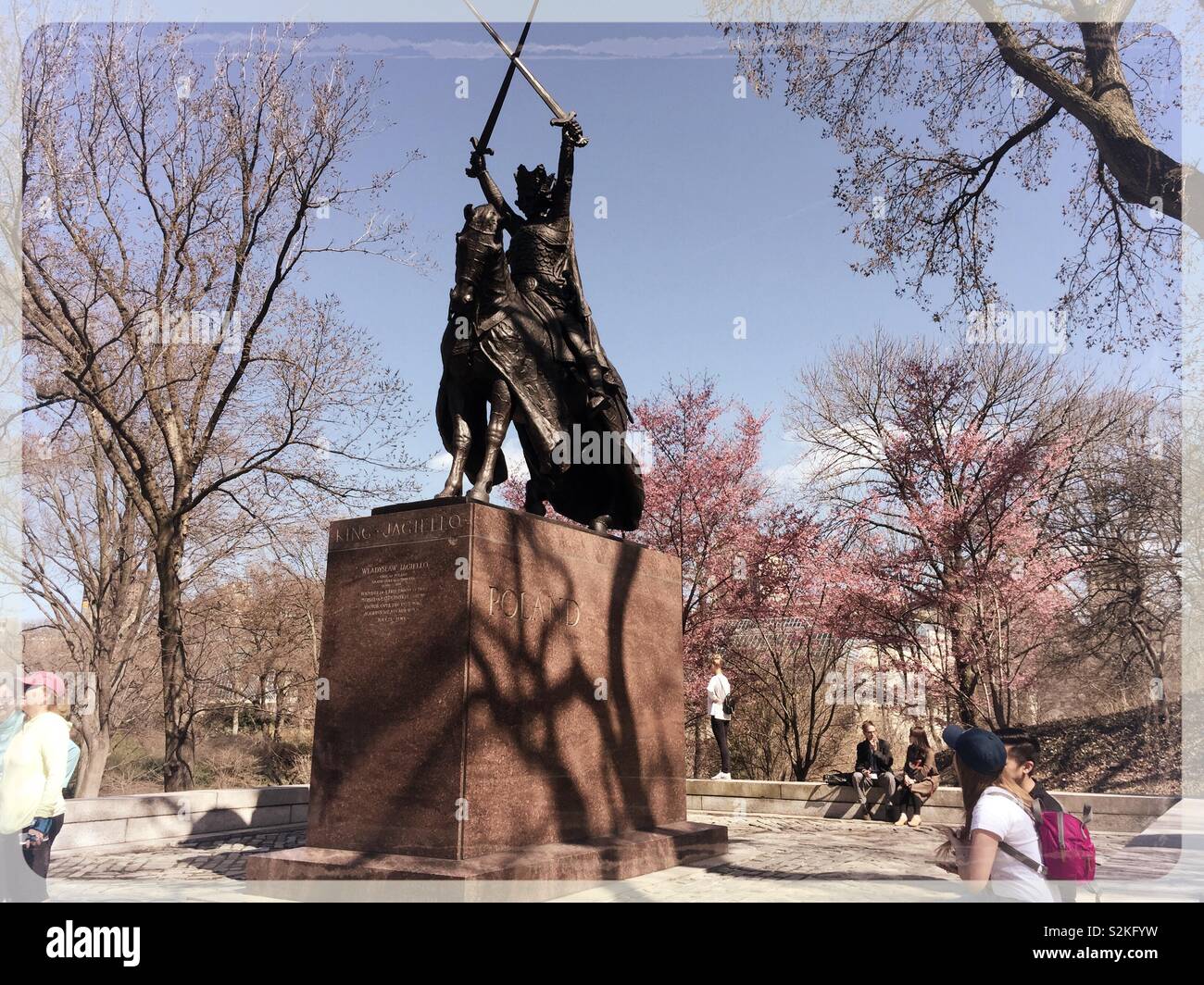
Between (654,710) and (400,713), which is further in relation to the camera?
(654,710)

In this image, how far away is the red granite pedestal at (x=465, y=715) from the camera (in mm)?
6031

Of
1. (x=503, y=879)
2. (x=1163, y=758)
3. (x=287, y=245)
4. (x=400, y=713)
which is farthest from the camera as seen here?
(x=1163, y=758)

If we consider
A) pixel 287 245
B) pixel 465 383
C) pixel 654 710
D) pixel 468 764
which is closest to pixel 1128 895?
pixel 654 710

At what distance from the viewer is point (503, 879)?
570cm

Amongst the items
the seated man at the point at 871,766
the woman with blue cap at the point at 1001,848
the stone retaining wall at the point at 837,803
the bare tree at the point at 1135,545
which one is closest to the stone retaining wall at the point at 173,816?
the stone retaining wall at the point at 837,803

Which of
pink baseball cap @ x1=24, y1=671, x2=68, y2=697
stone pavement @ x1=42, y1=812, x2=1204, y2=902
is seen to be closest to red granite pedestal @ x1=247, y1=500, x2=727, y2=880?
stone pavement @ x1=42, y1=812, x2=1204, y2=902

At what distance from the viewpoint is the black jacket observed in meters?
12.9

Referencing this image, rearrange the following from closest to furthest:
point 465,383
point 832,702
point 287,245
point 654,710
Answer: point 465,383
point 654,710
point 287,245
point 832,702

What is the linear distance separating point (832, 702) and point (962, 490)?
21.3 feet

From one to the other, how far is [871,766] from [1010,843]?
33.5 ft

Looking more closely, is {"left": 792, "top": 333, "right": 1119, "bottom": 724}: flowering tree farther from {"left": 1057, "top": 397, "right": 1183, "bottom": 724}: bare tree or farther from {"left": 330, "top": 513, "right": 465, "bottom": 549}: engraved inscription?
{"left": 330, "top": 513, "right": 465, "bottom": 549}: engraved inscription

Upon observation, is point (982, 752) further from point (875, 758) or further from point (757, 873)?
point (875, 758)

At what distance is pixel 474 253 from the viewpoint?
24.4 ft

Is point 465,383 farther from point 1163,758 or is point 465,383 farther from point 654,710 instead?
point 1163,758
